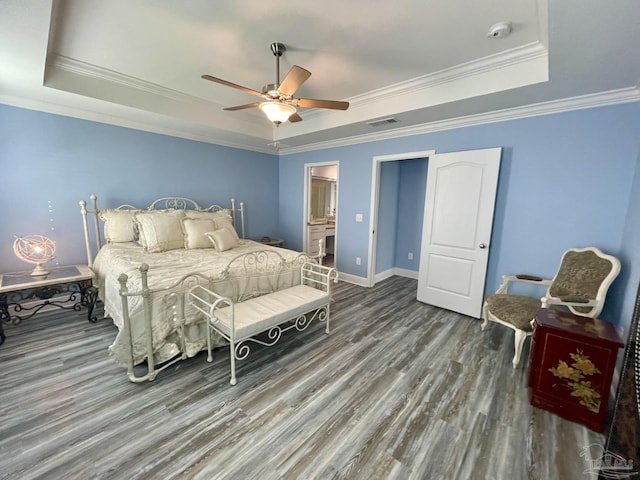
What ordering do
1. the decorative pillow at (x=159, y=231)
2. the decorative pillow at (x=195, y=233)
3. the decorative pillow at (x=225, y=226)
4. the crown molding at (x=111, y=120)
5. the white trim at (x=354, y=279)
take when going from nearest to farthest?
the crown molding at (x=111, y=120), the decorative pillow at (x=159, y=231), the decorative pillow at (x=195, y=233), the decorative pillow at (x=225, y=226), the white trim at (x=354, y=279)

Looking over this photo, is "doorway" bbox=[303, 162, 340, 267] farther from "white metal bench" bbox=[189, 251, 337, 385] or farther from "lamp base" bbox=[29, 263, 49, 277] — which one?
"lamp base" bbox=[29, 263, 49, 277]

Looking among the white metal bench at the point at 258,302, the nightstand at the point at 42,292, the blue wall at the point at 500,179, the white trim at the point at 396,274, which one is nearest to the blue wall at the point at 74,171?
the blue wall at the point at 500,179

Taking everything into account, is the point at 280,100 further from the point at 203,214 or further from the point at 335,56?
the point at 203,214

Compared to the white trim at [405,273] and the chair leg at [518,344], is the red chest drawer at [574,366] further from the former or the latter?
the white trim at [405,273]

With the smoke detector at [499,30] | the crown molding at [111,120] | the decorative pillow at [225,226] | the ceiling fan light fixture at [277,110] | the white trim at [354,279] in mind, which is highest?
the smoke detector at [499,30]

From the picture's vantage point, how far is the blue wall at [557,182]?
2.47 meters

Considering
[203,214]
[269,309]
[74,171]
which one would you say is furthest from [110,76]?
[269,309]

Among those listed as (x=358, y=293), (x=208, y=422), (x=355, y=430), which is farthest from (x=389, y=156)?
(x=208, y=422)

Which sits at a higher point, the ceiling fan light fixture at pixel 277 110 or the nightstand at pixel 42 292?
the ceiling fan light fixture at pixel 277 110

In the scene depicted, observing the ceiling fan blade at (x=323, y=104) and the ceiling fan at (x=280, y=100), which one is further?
the ceiling fan blade at (x=323, y=104)

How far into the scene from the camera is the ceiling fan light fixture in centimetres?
227

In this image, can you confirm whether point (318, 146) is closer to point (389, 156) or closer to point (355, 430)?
point (389, 156)

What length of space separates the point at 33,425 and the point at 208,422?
3.59 ft

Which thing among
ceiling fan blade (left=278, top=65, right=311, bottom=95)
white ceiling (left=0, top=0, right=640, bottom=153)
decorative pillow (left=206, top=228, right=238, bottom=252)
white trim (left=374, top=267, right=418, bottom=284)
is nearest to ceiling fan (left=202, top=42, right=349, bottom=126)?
ceiling fan blade (left=278, top=65, right=311, bottom=95)
